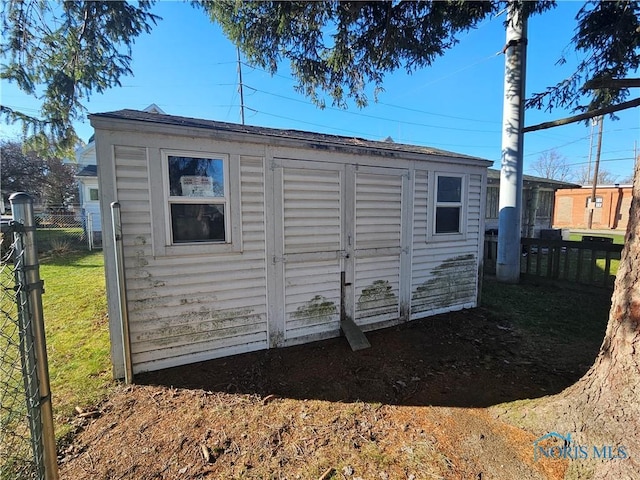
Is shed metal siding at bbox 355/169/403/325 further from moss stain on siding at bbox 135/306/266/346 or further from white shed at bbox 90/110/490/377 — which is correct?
moss stain on siding at bbox 135/306/266/346

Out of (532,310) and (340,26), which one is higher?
(340,26)

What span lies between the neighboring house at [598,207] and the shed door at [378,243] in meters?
27.2

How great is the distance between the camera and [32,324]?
1453 millimetres

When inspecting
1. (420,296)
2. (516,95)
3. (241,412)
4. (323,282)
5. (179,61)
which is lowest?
(241,412)

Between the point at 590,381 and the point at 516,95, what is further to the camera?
the point at 516,95

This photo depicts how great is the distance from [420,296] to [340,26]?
4.76 meters

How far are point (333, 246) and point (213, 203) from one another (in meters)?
1.72

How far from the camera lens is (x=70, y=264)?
905 centimetres

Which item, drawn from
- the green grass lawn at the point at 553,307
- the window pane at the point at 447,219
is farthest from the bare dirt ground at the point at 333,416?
the window pane at the point at 447,219

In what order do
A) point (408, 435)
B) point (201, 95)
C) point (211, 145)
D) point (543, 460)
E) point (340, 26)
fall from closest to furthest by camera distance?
point (543, 460) < point (408, 435) < point (211, 145) < point (340, 26) < point (201, 95)

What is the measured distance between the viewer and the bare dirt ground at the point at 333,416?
211 cm

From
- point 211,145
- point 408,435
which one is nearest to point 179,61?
point 211,145

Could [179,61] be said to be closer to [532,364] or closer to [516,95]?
[516,95]
